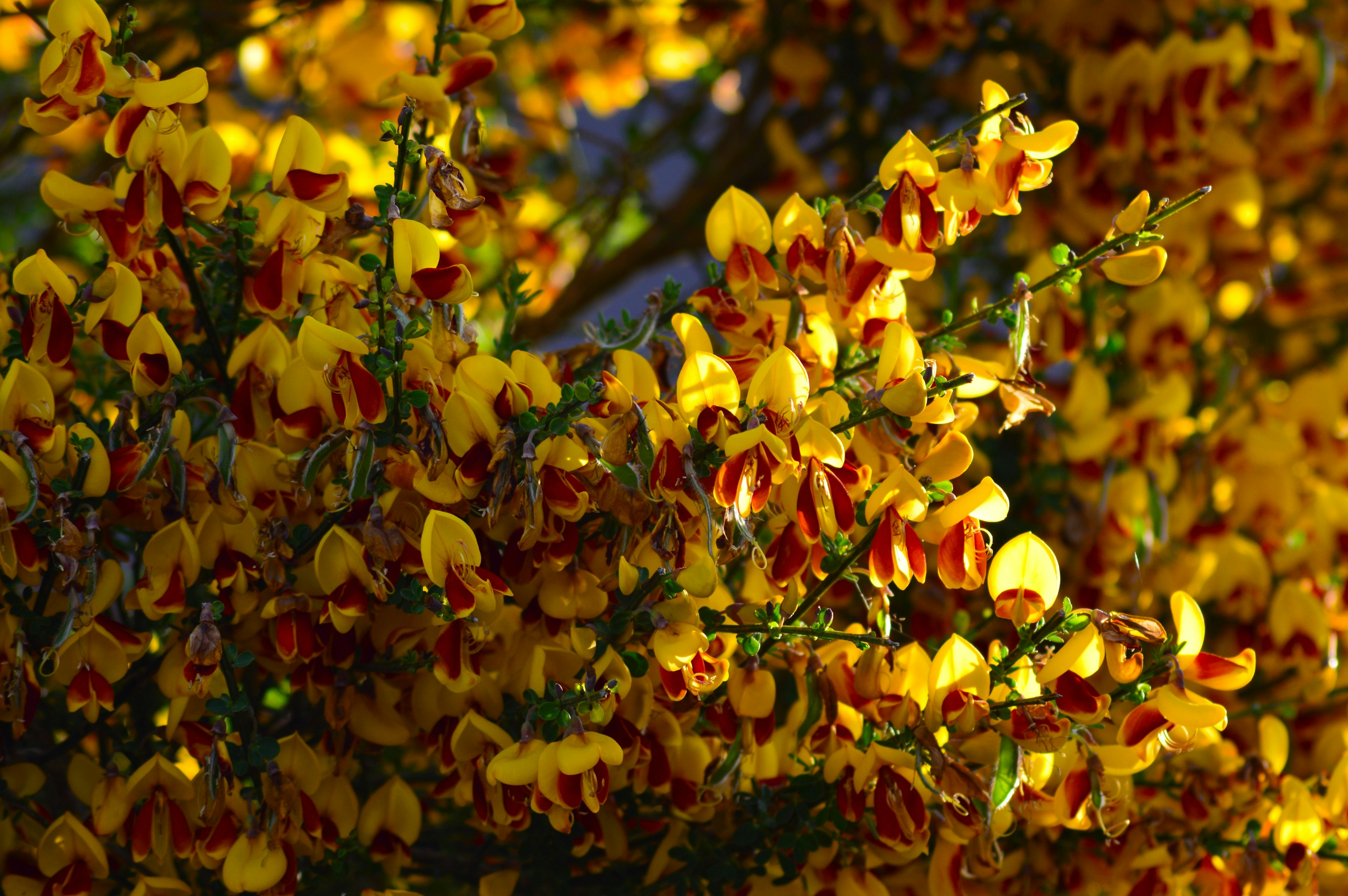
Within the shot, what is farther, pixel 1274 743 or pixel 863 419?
pixel 1274 743

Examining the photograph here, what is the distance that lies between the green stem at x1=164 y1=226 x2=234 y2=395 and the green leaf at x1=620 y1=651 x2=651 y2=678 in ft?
0.93

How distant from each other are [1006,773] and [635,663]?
0.67 ft

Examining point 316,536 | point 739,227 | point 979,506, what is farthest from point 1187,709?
point 316,536

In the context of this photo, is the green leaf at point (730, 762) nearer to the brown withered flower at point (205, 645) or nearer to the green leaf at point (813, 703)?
the green leaf at point (813, 703)

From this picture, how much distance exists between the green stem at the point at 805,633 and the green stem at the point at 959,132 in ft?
0.82

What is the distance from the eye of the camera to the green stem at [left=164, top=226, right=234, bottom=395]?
2.19ft

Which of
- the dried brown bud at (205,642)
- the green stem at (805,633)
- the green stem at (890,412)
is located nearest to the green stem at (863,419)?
the green stem at (890,412)

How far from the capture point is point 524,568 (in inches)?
25.6

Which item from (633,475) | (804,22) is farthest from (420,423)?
(804,22)

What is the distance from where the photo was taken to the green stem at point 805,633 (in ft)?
2.05

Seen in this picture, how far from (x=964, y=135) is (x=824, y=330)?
0.45 feet

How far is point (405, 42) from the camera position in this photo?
167 cm

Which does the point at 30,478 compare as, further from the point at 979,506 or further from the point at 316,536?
the point at 979,506

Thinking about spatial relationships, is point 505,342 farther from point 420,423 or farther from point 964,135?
point 964,135
